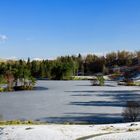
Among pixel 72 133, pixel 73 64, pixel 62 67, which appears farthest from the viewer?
pixel 73 64

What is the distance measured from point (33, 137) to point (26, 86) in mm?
36286

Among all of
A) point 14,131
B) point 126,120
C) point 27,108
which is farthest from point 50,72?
point 14,131

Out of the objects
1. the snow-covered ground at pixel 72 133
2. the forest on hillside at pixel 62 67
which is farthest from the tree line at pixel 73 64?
the snow-covered ground at pixel 72 133

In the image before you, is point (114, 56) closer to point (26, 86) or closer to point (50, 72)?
point (50, 72)

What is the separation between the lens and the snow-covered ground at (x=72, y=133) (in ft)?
41.0

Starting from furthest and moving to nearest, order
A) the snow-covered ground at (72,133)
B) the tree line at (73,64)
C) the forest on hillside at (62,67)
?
the tree line at (73,64)
the forest on hillside at (62,67)
the snow-covered ground at (72,133)

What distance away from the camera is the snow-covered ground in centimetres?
1251

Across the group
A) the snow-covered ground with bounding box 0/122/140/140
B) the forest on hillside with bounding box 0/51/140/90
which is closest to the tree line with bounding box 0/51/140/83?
the forest on hillside with bounding box 0/51/140/90

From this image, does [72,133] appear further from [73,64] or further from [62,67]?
[73,64]

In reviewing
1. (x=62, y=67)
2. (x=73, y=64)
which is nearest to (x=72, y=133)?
(x=62, y=67)

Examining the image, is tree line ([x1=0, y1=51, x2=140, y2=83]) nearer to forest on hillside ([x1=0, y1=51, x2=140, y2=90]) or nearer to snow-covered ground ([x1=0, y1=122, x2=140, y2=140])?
forest on hillside ([x1=0, y1=51, x2=140, y2=90])

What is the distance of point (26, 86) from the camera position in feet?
160

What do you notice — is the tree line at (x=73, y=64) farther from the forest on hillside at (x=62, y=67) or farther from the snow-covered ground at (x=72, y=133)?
the snow-covered ground at (x=72, y=133)

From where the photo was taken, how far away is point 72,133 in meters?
13.4
